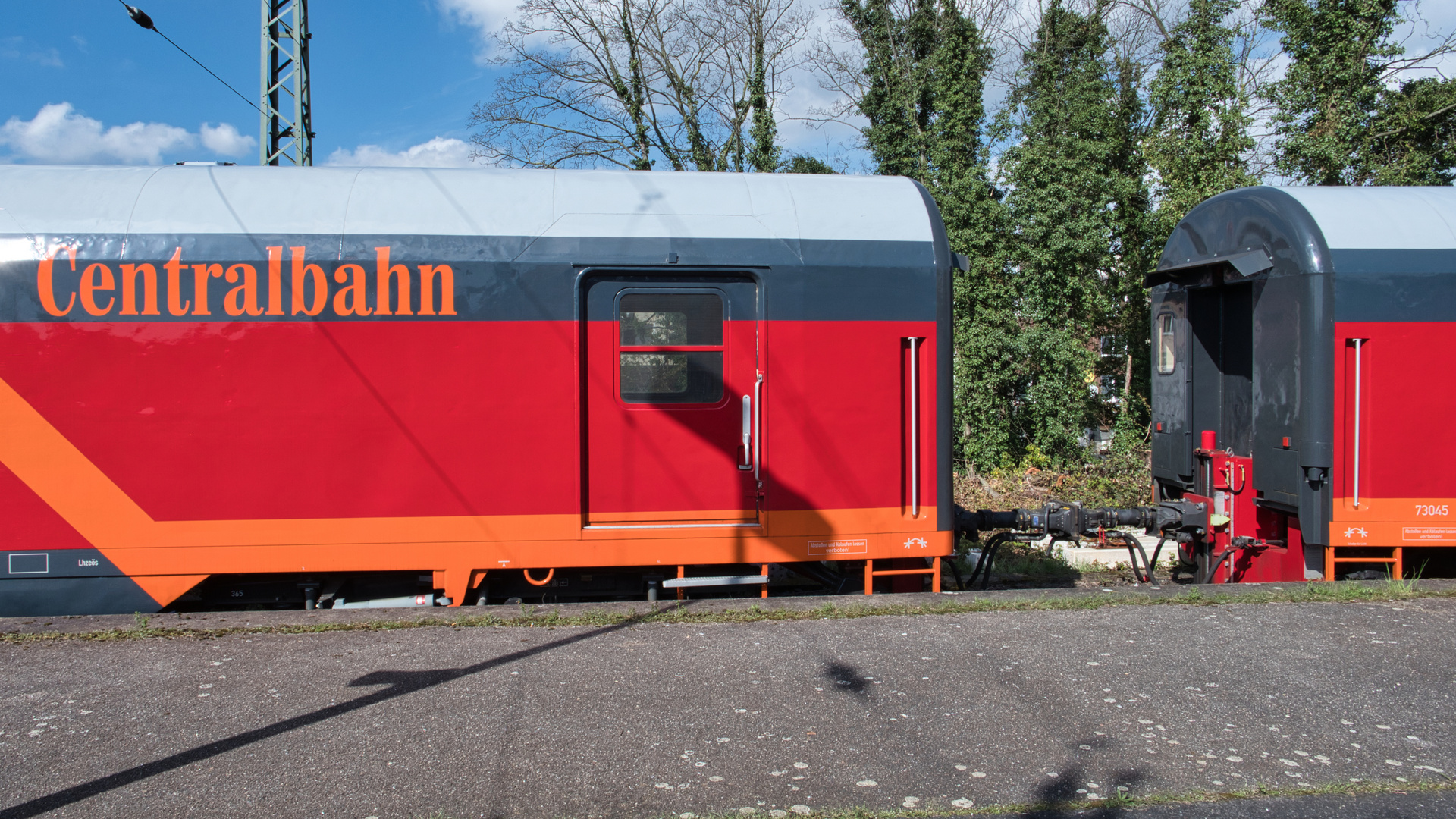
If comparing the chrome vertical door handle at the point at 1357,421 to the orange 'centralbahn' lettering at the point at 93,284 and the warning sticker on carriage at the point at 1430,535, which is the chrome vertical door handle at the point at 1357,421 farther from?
the orange 'centralbahn' lettering at the point at 93,284

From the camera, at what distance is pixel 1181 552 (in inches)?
297

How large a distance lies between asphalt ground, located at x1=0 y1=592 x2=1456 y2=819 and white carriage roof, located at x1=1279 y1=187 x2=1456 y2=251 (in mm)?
2430

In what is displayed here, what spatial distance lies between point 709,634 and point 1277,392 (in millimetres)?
4387

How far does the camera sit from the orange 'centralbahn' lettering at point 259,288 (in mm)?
5051

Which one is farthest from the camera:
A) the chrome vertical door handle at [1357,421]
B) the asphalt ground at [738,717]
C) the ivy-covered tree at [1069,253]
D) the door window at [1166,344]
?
the ivy-covered tree at [1069,253]

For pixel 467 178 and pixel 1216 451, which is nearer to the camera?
pixel 467 178

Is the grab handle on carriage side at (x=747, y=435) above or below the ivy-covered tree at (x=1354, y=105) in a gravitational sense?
below

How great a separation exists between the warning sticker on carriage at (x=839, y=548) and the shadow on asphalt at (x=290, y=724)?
1.25 metres

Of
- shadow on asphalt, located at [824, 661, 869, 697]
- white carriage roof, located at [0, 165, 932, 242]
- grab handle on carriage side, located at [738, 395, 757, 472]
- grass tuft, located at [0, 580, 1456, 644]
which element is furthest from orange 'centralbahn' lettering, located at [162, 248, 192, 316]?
shadow on asphalt, located at [824, 661, 869, 697]

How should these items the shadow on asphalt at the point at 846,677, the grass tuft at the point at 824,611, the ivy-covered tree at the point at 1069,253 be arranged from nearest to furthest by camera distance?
the shadow on asphalt at the point at 846,677, the grass tuft at the point at 824,611, the ivy-covered tree at the point at 1069,253

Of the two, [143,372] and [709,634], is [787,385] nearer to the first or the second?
[709,634]

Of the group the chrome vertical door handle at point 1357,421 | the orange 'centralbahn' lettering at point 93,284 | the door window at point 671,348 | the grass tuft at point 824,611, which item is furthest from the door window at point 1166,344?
the orange 'centralbahn' lettering at point 93,284

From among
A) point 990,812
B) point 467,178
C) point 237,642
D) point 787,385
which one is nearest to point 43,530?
point 237,642

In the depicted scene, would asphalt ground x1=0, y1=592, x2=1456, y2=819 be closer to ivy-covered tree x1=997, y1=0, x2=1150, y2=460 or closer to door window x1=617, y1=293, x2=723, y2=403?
door window x1=617, y1=293, x2=723, y2=403
